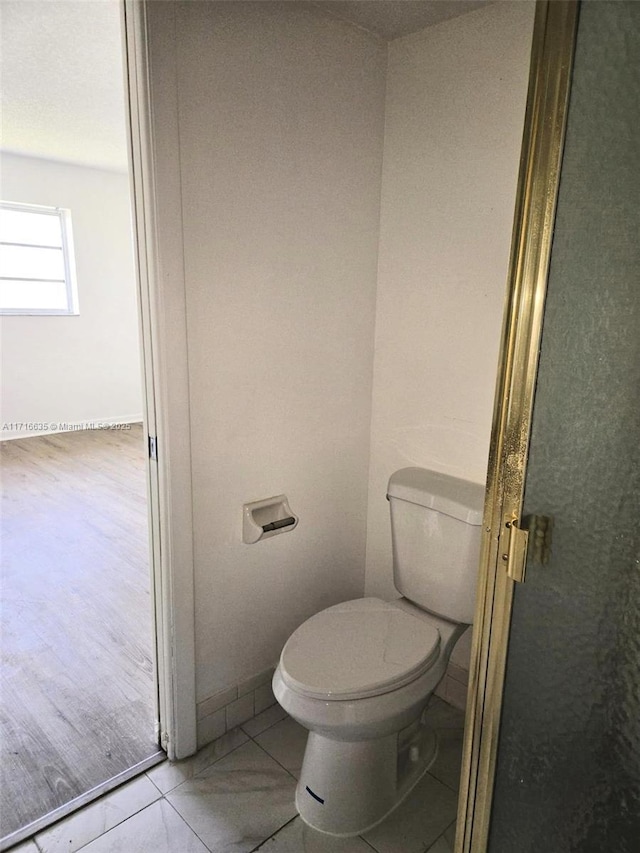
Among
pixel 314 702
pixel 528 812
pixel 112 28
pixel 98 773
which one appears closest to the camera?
pixel 528 812

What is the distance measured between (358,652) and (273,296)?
41.6 inches

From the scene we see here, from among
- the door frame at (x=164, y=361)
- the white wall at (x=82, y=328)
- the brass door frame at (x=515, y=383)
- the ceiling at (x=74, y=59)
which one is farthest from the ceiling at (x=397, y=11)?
the white wall at (x=82, y=328)

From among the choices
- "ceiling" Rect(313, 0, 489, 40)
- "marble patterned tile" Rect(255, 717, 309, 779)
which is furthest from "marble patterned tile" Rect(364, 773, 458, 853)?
"ceiling" Rect(313, 0, 489, 40)

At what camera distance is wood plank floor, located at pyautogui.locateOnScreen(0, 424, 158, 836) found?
5.57ft

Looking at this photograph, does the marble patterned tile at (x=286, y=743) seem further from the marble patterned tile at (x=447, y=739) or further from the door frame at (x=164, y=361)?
the marble patterned tile at (x=447, y=739)

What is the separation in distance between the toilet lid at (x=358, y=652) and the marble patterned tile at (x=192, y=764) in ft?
1.67

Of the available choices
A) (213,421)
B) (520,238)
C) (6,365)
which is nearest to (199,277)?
(213,421)

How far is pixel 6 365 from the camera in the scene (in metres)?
4.89

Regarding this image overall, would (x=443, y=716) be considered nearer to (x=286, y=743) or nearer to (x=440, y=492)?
(x=286, y=743)

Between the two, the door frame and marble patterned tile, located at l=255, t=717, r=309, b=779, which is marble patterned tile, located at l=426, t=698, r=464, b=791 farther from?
the door frame

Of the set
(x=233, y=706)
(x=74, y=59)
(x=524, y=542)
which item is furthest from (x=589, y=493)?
(x=74, y=59)

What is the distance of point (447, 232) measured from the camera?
1798 mm

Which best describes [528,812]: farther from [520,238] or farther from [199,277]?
[199,277]

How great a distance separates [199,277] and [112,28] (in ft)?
4.93
